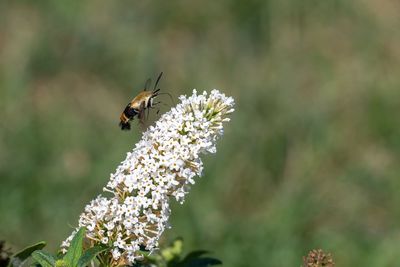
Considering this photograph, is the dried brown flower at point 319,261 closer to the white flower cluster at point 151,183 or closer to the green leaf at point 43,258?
the white flower cluster at point 151,183

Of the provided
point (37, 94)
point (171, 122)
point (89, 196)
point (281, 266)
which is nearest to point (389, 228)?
point (281, 266)

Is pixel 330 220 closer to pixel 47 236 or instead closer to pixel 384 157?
pixel 384 157

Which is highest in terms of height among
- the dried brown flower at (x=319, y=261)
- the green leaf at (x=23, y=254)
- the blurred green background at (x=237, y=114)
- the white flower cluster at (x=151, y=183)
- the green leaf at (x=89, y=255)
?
the blurred green background at (x=237, y=114)

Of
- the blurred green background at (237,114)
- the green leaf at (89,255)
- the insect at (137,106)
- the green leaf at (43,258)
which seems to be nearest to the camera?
the green leaf at (89,255)

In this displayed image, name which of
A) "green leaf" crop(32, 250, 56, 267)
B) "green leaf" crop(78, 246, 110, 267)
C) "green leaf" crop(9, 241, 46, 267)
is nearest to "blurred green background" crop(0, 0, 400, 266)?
"green leaf" crop(9, 241, 46, 267)

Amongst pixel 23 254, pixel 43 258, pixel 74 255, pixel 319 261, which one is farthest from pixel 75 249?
pixel 319 261

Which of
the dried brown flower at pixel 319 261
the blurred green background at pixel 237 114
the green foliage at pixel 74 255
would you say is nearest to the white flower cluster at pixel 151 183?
the green foliage at pixel 74 255

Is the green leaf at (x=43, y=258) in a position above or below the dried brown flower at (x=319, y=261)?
below
